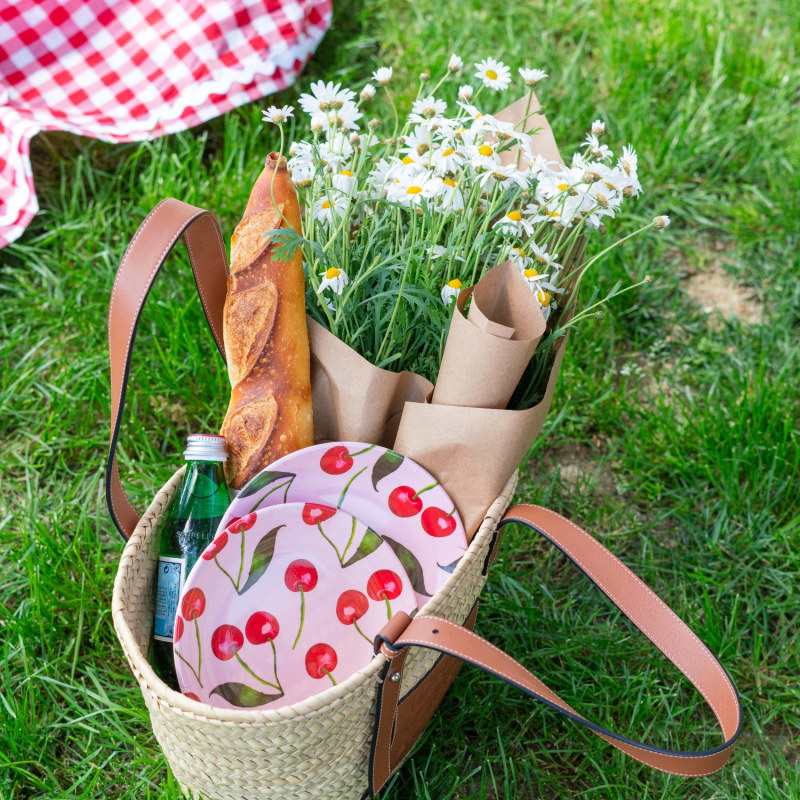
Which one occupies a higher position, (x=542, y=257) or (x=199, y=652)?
(x=542, y=257)

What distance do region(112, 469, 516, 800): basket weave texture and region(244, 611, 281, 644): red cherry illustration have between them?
0.14 meters

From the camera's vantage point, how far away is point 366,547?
1176mm

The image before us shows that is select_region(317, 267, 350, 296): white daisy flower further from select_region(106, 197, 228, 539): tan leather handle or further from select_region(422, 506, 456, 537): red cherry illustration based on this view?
select_region(422, 506, 456, 537): red cherry illustration

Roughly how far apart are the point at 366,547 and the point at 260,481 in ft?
0.55

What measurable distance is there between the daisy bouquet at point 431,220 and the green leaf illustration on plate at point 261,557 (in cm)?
28

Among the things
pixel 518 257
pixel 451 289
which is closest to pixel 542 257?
pixel 518 257

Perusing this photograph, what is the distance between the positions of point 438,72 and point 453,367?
1.45m

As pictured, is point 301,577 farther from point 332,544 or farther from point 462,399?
point 462,399

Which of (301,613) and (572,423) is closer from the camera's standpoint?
(301,613)

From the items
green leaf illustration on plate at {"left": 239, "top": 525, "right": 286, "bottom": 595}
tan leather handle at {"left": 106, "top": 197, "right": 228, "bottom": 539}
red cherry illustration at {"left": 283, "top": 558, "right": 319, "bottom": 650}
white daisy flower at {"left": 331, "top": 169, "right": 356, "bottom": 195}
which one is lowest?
red cherry illustration at {"left": 283, "top": 558, "right": 319, "bottom": 650}

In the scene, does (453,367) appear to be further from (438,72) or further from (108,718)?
(438,72)

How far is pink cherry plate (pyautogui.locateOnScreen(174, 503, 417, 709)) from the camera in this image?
108 centimetres

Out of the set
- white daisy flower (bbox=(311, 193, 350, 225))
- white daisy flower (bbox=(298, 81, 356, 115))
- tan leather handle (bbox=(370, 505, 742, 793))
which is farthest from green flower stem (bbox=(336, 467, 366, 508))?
white daisy flower (bbox=(298, 81, 356, 115))

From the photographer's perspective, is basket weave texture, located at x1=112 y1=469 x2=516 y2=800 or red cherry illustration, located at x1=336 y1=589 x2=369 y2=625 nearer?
basket weave texture, located at x1=112 y1=469 x2=516 y2=800
